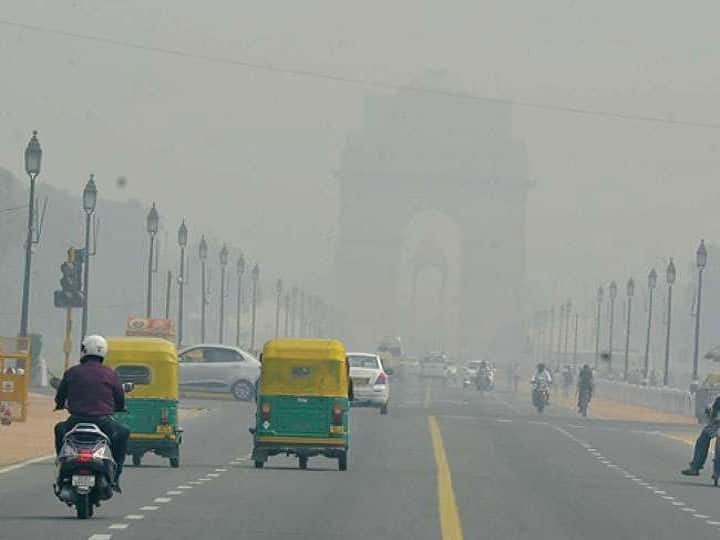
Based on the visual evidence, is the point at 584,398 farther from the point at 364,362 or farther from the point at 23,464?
the point at 23,464

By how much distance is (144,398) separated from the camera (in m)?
30.3

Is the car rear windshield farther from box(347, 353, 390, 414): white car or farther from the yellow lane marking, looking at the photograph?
the yellow lane marking

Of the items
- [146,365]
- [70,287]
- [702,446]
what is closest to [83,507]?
[146,365]

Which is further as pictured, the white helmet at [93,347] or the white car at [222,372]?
the white car at [222,372]

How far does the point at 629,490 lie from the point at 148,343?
6.72 m

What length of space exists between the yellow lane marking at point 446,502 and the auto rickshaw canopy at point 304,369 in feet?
6.49

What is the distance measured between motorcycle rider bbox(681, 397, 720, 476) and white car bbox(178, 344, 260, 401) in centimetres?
3192

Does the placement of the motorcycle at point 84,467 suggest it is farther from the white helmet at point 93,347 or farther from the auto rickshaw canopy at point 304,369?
the auto rickshaw canopy at point 304,369

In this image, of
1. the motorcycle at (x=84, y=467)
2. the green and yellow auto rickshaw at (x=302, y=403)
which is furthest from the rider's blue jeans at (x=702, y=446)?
the motorcycle at (x=84, y=467)

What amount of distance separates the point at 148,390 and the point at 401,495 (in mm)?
5420

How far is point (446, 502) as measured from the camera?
25.0m

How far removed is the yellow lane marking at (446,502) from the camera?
2069 centimetres

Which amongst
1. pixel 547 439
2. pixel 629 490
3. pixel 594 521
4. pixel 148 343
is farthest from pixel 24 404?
pixel 594 521

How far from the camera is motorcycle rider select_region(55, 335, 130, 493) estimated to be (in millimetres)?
20844
